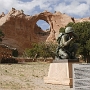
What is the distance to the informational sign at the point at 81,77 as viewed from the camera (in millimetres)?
4988

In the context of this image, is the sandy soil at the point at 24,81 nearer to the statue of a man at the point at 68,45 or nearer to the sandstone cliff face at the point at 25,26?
the statue of a man at the point at 68,45

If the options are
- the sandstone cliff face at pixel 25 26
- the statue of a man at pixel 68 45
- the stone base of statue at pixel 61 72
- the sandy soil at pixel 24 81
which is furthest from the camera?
the sandstone cliff face at pixel 25 26

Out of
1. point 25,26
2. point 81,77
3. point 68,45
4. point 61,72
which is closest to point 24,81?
point 61,72

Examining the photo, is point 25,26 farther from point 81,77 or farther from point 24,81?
point 81,77

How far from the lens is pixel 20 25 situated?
81.4 metres

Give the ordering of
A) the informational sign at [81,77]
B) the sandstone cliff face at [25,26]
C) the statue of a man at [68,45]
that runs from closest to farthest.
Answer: the informational sign at [81,77] → the statue of a man at [68,45] → the sandstone cliff face at [25,26]

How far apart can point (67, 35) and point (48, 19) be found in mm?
70964

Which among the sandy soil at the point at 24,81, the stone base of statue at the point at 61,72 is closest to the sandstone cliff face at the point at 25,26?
the sandy soil at the point at 24,81

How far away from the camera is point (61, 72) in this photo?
1117 centimetres

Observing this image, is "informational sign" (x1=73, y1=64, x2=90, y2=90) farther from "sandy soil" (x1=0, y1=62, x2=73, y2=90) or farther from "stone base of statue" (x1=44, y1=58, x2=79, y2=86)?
"stone base of statue" (x1=44, y1=58, x2=79, y2=86)

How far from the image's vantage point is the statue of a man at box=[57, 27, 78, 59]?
38.3 ft

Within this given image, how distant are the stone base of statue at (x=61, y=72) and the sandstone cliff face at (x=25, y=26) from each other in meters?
65.9

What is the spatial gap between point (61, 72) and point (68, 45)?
1.60 m

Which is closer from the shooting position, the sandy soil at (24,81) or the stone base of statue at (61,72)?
the sandy soil at (24,81)
